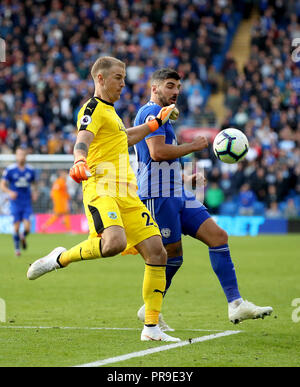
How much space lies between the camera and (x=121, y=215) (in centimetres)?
703

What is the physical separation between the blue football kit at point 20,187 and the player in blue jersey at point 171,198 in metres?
10.8

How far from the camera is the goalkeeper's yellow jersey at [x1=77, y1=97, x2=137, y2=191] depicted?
7.05 metres

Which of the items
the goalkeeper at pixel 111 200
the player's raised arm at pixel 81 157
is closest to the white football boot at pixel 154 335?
the goalkeeper at pixel 111 200

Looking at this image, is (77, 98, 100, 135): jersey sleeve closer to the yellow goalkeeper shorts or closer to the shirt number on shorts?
the yellow goalkeeper shorts

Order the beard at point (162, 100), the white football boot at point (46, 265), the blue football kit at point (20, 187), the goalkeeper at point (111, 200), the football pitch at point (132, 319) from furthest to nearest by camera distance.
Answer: the blue football kit at point (20, 187)
the beard at point (162, 100)
the white football boot at point (46, 265)
the goalkeeper at point (111, 200)
the football pitch at point (132, 319)

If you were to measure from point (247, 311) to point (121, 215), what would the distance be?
151 cm

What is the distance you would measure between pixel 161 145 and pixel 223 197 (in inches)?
725

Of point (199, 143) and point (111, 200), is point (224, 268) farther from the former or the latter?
point (111, 200)

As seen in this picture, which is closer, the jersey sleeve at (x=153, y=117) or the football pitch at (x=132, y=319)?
the football pitch at (x=132, y=319)

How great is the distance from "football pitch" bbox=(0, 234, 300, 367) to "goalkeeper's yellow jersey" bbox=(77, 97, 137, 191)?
1.52 metres

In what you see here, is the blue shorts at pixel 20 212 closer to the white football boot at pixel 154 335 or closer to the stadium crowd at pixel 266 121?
the stadium crowd at pixel 266 121

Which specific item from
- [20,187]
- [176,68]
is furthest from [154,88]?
[176,68]

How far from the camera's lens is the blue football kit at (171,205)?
7.70 metres
